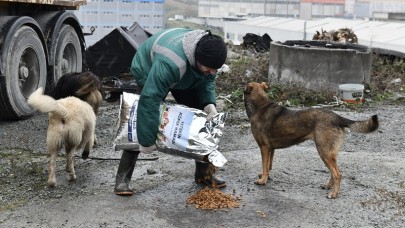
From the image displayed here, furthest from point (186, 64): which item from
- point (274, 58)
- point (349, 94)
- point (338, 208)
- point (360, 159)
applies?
point (274, 58)

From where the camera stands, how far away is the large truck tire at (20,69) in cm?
683

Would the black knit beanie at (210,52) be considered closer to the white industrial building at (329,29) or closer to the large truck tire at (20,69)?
the large truck tire at (20,69)

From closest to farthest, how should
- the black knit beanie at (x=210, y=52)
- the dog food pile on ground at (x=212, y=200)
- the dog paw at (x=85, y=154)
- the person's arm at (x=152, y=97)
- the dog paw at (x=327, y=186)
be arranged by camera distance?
the black knit beanie at (x=210, y=52), the person's arm at (x=152, y=97), the dog food pile on ground at (x=212, y=200), the dog paw at (x=327, y=186), the dog paw at (x=85, y=154)

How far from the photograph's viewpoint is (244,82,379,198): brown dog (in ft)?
15.5

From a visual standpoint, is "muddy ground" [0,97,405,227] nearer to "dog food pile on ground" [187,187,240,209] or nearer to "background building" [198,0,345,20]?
"dog food pile on ground" [187,187,240,209]

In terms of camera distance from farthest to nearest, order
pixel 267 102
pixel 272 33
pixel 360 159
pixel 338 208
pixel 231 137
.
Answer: pixel 272 33 → pixel 231 137 → pixel 360 159 → pixel 267 102 → pixel 338 208

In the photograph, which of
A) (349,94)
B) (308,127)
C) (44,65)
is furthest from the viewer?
(349,94)

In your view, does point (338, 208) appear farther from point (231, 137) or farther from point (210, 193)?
point (231, 137)

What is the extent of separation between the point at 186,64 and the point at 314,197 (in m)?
1.77

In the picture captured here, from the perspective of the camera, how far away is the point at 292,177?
17.6 feet

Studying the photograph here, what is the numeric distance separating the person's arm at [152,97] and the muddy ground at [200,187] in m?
0.72

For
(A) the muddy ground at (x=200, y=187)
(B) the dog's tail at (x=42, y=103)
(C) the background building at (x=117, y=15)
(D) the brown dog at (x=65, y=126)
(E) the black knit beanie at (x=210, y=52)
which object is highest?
(C) the background building at (x=117, y=15)

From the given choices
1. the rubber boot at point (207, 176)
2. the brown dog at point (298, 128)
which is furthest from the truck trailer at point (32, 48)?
the brown dog at point (298, 128)

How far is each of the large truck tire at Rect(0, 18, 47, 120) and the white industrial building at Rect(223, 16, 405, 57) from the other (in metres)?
8.93
